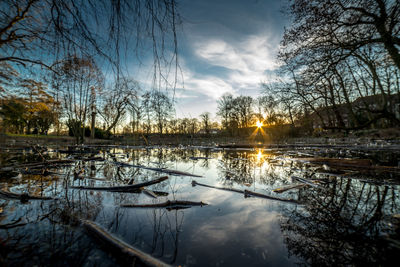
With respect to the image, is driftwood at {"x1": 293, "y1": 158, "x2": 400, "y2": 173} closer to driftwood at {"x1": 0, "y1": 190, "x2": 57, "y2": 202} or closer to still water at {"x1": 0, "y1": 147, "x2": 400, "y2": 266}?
still water at {"x1": 0, "y1": 147, "x2": 400, "y2": 266}

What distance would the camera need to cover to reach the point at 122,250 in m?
1.19

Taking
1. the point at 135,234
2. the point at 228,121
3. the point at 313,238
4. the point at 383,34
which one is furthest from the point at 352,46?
the point at 228,121

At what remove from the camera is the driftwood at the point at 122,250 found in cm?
106

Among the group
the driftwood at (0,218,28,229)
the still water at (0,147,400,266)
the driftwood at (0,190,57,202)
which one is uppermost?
the driftwood at (0,190,57,202)

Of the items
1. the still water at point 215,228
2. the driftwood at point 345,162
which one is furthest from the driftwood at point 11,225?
the driftwood at point 345,162

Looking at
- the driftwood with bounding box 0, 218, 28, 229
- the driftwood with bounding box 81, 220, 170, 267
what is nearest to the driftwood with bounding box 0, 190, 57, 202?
the driftwood with bounding box 0, 218, 28, 229

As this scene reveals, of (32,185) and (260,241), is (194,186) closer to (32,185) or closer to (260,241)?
(260,241)

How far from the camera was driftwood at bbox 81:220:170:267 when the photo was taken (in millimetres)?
1064

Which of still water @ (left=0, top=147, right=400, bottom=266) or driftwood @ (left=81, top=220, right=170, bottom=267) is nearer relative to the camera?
driftwood @ (left=81, top=220, right=170, bottom=267)

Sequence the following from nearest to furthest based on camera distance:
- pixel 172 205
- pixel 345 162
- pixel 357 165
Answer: pixel 172 205, pixel 357 165, pixel 345 162

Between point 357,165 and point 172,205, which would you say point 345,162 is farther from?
point 172,205

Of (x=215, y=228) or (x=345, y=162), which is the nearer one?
(x=215, y=228)

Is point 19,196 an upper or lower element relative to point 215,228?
upper

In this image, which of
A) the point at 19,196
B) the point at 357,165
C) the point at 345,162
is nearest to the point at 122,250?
the point at 19,196
